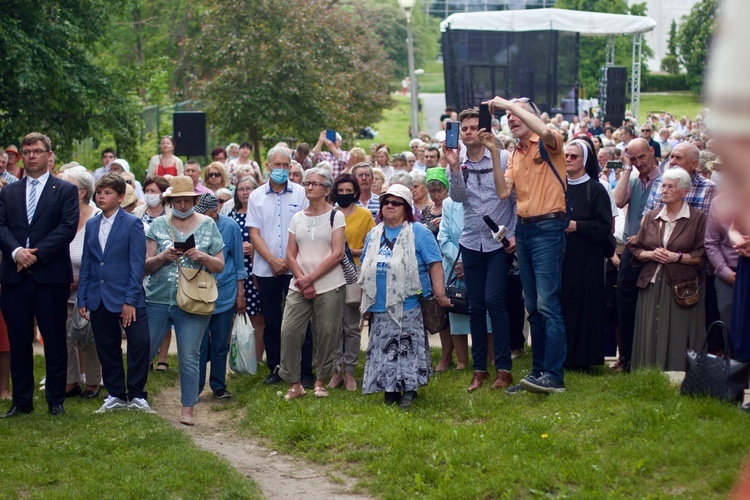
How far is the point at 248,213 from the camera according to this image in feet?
33.1

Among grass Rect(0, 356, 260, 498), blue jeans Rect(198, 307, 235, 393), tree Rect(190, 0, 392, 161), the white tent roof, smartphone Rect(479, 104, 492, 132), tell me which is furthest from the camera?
the white tent roof

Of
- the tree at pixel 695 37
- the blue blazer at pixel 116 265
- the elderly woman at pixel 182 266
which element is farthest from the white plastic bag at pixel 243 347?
the tree at pixel 695 37

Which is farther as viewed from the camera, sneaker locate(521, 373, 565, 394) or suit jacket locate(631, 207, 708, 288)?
suit jacket locate(631, 207, 708, 288)

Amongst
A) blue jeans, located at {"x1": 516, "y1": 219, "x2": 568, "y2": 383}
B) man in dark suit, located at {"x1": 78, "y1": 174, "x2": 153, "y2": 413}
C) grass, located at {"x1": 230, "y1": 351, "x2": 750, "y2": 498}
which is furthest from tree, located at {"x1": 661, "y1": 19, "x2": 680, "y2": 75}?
man in dark suit, located at {"x1": 78, "y1": 174, "x2": 153, "y2": 413}

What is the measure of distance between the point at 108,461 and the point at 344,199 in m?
3.75

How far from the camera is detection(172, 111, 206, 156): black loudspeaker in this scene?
16203 mm

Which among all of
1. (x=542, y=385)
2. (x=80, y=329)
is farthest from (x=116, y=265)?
A: (x=542, y=385)

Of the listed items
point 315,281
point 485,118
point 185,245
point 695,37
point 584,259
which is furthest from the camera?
point 695,37

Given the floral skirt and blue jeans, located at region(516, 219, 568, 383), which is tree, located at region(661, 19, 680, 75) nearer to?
blue jeans, located at region(516, 219, 568, 383)

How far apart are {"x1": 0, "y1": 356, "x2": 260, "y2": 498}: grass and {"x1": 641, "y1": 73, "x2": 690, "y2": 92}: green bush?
2179 inches

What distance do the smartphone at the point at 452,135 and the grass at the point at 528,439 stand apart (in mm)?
2087

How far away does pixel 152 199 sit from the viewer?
37.7ft

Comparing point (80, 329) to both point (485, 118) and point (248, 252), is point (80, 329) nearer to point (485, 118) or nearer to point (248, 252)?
point (248, 252)

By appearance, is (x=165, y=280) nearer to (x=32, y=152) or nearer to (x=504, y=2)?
(x=32, y=152)
